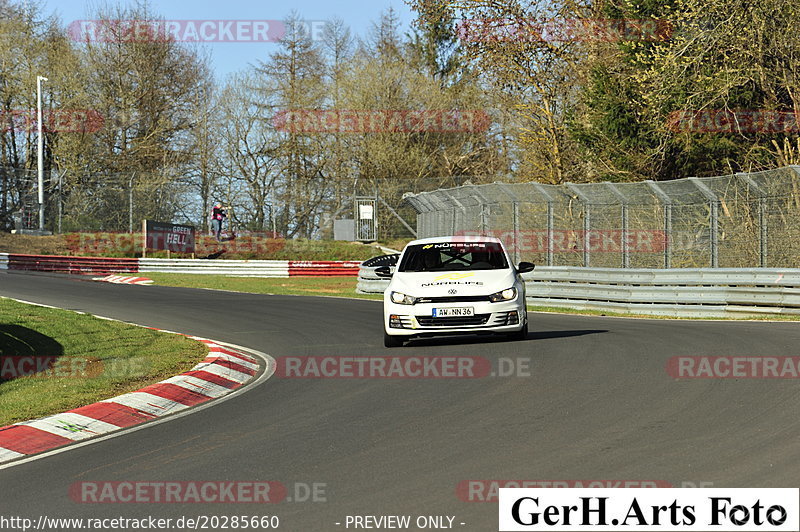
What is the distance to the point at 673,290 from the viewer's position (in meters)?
19.8

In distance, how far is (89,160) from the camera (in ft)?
175

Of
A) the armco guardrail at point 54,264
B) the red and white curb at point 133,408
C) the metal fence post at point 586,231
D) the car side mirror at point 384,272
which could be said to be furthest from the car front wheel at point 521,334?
the armco guardrail at point 54,264

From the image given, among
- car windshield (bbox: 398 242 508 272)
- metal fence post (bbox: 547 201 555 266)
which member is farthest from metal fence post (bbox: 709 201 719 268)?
car windshield (bbox: 398 242 508 272)

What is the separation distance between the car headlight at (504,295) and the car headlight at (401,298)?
1044mm

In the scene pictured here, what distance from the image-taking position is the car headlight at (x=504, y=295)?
43.5 ft

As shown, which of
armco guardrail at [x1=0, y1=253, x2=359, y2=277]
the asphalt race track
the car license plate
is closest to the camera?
the asphalt race track

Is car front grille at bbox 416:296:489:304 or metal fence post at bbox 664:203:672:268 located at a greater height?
metal fence post at bbox 664:203:672:268

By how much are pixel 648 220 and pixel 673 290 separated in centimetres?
349

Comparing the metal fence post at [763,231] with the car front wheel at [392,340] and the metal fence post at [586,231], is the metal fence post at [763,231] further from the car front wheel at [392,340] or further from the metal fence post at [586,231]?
the car front wheel at [392,340]

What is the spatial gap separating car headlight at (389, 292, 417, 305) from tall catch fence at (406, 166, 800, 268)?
8.76m

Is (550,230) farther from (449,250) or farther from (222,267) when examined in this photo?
(222,267)

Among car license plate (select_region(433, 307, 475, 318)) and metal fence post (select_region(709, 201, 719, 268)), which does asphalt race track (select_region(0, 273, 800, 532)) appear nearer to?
car license plate (select_region(433, 307, 475, 318))

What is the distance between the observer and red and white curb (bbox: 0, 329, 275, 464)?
7660 millimetres

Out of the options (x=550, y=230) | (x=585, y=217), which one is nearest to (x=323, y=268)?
(x=550, y=230)
